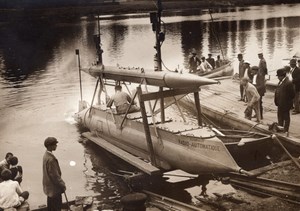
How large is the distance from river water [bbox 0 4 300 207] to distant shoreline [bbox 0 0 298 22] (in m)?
18.8

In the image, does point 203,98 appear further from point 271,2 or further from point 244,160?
point 271,2

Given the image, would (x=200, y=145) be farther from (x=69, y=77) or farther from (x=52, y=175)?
(x=69, y=77)

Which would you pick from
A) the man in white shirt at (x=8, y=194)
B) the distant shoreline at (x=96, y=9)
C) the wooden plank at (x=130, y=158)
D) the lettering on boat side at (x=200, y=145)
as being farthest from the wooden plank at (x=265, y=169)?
the distant shoreline at (x=96, y=9)

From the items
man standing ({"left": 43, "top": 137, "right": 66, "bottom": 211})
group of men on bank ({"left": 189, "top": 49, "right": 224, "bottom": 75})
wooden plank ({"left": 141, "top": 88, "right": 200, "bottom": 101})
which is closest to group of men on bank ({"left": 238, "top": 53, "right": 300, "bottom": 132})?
wooden plank ({"left": 141, "top": 88, "right": 200, "bottom": 101})

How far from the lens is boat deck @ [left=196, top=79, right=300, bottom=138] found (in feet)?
52.5

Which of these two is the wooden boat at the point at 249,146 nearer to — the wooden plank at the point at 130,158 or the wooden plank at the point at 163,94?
the wooden plank at the point at 163,94

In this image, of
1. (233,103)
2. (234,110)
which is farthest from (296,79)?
(233,103)

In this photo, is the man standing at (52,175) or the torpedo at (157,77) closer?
the man standing at (52,175)

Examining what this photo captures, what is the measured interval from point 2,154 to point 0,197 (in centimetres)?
962

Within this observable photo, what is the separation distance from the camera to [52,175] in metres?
9.12

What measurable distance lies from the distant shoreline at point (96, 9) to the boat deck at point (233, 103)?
294 ft

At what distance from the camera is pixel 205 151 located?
11156mm

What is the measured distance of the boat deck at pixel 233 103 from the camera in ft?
52.5

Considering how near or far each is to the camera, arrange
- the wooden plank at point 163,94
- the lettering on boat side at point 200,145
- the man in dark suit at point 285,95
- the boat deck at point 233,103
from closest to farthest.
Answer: the lettering on boat side at point 200,145 < the wooden plank at point 163,94 < the man in dark suit at point 285,95 < the boat deck at point 233,103
